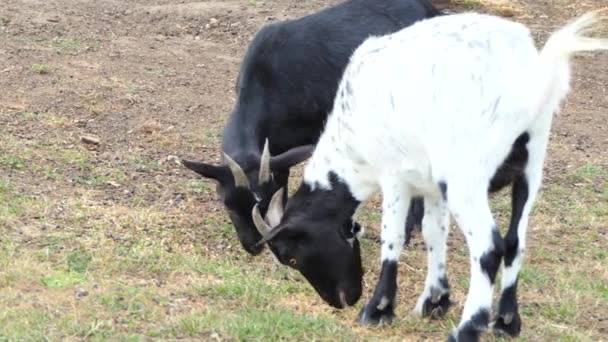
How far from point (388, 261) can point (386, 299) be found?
0.71 ft

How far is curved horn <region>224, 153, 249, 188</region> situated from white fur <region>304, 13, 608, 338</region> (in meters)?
1.02

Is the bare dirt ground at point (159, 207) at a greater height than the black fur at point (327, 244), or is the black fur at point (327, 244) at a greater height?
the black fur at point (327, 244)

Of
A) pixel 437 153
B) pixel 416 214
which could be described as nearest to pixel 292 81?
pixel 416 214

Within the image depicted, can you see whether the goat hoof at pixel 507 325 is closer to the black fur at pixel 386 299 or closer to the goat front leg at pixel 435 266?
the goat front leg at pixel 435 266


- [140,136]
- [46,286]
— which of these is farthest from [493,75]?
[140,136]

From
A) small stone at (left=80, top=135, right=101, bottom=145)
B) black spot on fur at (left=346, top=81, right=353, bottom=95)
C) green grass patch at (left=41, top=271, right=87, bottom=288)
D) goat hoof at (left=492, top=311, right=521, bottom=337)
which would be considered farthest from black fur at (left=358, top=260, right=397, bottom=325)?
small stone at (left=80, top=135, right=101, bottom=145)

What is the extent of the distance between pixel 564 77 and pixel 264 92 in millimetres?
2965

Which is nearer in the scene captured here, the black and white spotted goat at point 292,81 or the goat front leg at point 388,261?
the goat front leg at point 388,261

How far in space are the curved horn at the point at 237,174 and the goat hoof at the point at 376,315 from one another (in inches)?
54.0

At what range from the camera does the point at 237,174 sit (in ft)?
23.4

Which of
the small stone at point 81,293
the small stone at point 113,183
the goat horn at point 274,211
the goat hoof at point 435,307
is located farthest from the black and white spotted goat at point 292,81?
the goat hoof at point 435,307

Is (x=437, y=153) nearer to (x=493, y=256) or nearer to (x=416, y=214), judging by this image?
(x=493, y=256)

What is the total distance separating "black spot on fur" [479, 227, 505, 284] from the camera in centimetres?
557

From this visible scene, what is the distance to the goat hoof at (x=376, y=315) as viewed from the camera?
6223 mm
